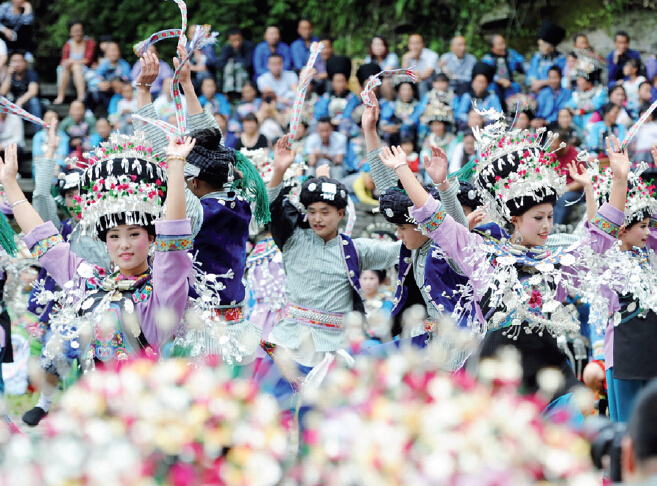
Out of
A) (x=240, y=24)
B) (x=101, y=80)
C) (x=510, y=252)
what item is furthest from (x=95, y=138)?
(x=510, y=252)

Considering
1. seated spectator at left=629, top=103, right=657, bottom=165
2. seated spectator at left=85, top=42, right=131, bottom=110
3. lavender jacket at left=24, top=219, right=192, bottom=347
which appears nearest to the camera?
lavender jacket at left=24, top=219, right=192, bottom=347

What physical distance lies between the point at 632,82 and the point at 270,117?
469cm

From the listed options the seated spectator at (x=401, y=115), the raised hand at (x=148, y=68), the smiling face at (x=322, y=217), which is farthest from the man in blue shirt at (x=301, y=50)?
the raised hand at (x=148, y=68)

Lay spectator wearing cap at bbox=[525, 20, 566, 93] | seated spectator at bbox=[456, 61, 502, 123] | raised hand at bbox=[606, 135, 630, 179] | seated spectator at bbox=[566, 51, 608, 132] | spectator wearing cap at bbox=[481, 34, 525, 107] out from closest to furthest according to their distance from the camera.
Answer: raised hand at bbox=[606, 135, 630, 179]
seated spectator at bbox=[566, 51, 608, 132]
seated spectator at bbox=[456, 61, 502, 123]
spectator wearing cap at bbox=[481, 34, 525, 107]
spectator wearing cap at bbox=[525, 20, 566, 93]

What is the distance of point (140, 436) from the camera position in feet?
5.36

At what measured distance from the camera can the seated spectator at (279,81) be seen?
1224 centimetres

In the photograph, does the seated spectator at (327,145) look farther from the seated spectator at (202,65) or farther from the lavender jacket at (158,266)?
the lavender jacket at (158,266)

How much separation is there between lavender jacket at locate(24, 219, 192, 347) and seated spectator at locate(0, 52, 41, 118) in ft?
28.6

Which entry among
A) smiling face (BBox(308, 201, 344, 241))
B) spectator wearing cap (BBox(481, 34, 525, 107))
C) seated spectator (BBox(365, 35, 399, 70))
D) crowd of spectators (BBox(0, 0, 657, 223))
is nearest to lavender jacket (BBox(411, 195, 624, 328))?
smiling face (BBox(308, 201, 344, 241))

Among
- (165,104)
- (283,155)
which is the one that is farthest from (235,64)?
(283,155)

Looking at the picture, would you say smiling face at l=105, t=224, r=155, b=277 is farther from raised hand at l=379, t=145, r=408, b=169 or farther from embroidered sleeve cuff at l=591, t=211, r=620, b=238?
embroidered sleeve cuff at l=591, t=211, r=620, b=238

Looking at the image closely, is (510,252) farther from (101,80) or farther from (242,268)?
(101,80)

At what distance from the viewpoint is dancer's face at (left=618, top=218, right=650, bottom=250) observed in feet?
16.1

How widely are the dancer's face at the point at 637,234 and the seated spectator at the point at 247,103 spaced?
746cm
